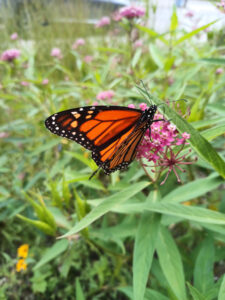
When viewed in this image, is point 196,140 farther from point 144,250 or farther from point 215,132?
point 144,250

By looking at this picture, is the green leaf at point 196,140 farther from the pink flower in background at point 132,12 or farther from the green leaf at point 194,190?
the pink flower in background at point 132,12

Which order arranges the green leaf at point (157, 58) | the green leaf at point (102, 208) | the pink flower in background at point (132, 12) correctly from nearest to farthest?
the green leaf at point (102, 208) → the green leaf at point (157, 58) → the pink flower in background at point (132, 12)

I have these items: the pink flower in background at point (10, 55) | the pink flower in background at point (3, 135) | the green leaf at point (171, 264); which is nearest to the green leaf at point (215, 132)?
the green leaf at point (171, 264)

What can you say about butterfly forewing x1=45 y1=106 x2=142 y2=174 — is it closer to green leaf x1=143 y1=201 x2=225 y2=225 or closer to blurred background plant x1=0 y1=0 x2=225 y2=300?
blurred background plant x1=0 y1=0 x2=225 y2=300

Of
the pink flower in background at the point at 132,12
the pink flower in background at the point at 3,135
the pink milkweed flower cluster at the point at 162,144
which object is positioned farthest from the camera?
the pink flower in background at the point at 3,135

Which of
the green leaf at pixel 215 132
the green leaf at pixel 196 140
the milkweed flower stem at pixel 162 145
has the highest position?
the green leaf at pixel 196 140

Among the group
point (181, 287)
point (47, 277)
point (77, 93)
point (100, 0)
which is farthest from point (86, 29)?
point (181, 287)

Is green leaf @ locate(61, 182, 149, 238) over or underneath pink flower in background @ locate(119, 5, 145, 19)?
underneath

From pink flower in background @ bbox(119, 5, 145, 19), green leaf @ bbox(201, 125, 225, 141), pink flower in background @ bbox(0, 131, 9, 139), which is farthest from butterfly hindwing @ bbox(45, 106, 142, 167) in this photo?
pink flower in background @ bbox(0, 131, 9, 139)
